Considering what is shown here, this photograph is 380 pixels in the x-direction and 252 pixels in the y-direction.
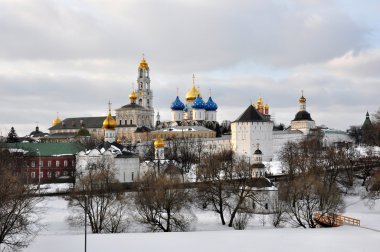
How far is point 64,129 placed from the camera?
362ft

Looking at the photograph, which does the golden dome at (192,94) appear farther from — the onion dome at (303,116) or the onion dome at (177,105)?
the onion dome at (303,116)

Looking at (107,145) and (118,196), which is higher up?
(107,145)

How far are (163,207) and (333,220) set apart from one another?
28.4 feet

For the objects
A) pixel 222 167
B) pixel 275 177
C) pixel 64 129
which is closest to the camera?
pixel 222 167

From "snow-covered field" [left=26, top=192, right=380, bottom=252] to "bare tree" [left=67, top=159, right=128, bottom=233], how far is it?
3.71 ft

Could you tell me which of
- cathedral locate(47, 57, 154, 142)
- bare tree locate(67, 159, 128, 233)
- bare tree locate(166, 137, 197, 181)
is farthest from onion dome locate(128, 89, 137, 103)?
bare tree locate(67, 159, 128, 233)

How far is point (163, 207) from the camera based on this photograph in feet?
107

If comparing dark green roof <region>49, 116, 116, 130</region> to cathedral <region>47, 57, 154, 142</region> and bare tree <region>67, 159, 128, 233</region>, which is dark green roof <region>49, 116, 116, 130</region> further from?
bare tree <region>67, 159, 128, 233</region>

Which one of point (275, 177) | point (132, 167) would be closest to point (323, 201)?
point (275, 177)

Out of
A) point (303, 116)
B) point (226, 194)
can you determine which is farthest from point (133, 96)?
point (226, 194)

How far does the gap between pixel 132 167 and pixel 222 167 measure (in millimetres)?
13152

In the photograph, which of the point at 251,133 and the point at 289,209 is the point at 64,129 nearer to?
the point at 251,133

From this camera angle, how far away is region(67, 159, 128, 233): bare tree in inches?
1258

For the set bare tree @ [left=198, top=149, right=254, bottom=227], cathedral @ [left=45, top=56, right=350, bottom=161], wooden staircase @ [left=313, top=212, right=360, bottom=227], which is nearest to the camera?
wooden staircase @ [left=313, top=212, right=360, bottom=227]
